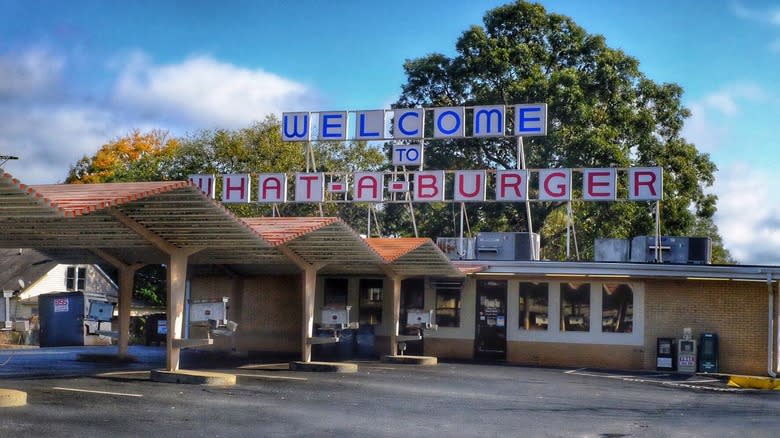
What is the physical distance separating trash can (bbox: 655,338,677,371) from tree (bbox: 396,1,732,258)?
1661cm

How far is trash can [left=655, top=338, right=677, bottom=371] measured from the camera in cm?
2648

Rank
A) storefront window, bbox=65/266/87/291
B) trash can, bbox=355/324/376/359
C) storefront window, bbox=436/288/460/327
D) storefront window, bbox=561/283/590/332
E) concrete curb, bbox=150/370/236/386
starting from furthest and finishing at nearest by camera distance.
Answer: storefront window, bbox=65/266/87/291, trash can, bbox=355/324/376/359, storefront window, bbox=436/288/460/327, storefront window, bbox=561/283/590/332, concrete curb, bbox=150/370/236/386

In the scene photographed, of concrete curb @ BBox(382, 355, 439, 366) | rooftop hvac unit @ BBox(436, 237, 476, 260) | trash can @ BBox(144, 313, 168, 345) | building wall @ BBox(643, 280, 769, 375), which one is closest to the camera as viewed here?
building wall @ BBox(643, 280, 769, 375)

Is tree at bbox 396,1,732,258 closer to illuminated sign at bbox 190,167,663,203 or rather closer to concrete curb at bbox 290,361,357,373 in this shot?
illuminated sign at bbox 190,167,663,203

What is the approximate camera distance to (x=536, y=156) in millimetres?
44531

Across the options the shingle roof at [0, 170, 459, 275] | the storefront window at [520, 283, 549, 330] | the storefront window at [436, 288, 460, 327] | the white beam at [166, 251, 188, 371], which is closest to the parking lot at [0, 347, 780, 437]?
the white beam at [166, 251, 188, 371]

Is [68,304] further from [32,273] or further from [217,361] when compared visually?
[32,273]

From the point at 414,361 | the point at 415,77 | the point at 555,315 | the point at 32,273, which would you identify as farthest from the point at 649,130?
the point at 32,273

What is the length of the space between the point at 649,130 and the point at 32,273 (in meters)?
31.8

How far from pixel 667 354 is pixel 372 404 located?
12772mm

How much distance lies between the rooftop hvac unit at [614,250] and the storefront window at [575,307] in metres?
2.66

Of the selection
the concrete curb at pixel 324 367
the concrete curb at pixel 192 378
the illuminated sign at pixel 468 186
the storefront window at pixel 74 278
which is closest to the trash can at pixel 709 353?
Answer: the illuminated sign at pixel 468 186

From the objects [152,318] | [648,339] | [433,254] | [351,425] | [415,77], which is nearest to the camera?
[351,425]

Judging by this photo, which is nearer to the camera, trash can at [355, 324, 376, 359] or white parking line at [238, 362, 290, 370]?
white parking line at [238, 362, 290, 370]
